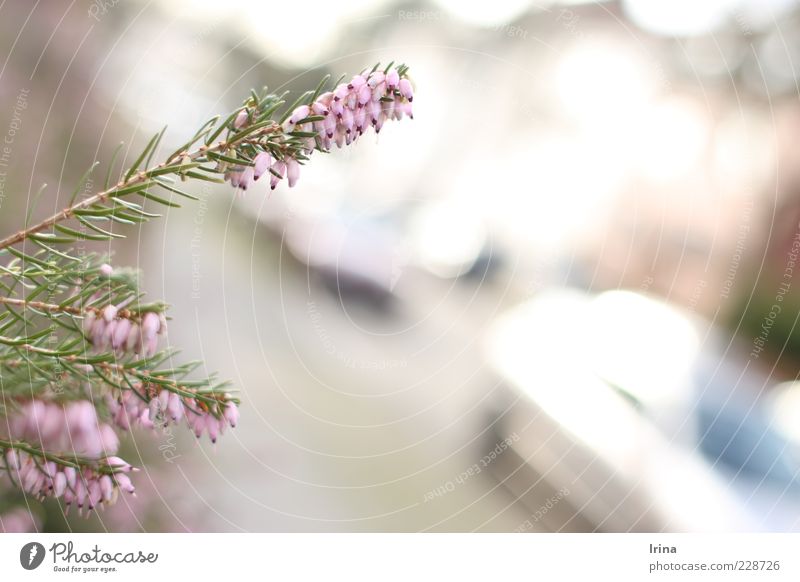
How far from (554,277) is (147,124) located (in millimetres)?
636

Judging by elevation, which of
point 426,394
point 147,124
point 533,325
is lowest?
point 426,394

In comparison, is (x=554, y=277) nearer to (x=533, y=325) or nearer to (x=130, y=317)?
(x=533, y=325)

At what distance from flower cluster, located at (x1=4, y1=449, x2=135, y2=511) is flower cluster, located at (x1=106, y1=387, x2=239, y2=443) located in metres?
0.03

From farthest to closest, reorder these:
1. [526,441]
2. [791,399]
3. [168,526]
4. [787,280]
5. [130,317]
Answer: [526,441] → [791,399] → [787,280] → [168,526] → [130,317]

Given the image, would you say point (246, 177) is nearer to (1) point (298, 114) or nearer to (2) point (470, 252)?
(1) point (298, 114)

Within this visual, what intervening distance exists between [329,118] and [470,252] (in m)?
0.73

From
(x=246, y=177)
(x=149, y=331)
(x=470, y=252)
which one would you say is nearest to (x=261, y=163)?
(x=246, y=177)

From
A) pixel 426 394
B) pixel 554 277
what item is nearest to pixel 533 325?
pixel 554 277

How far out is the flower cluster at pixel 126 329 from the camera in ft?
1.02

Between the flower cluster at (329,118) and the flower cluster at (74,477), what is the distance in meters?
0.18

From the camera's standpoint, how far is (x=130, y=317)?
12.6 inches

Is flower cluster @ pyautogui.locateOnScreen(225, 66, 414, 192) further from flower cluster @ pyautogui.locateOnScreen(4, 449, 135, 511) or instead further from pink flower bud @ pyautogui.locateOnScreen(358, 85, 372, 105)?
flower cluster @ pyautogui.locateOnScreen(4, 449, 135, 511)

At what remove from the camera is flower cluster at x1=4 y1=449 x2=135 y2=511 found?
34cm

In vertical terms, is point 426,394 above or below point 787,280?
below
